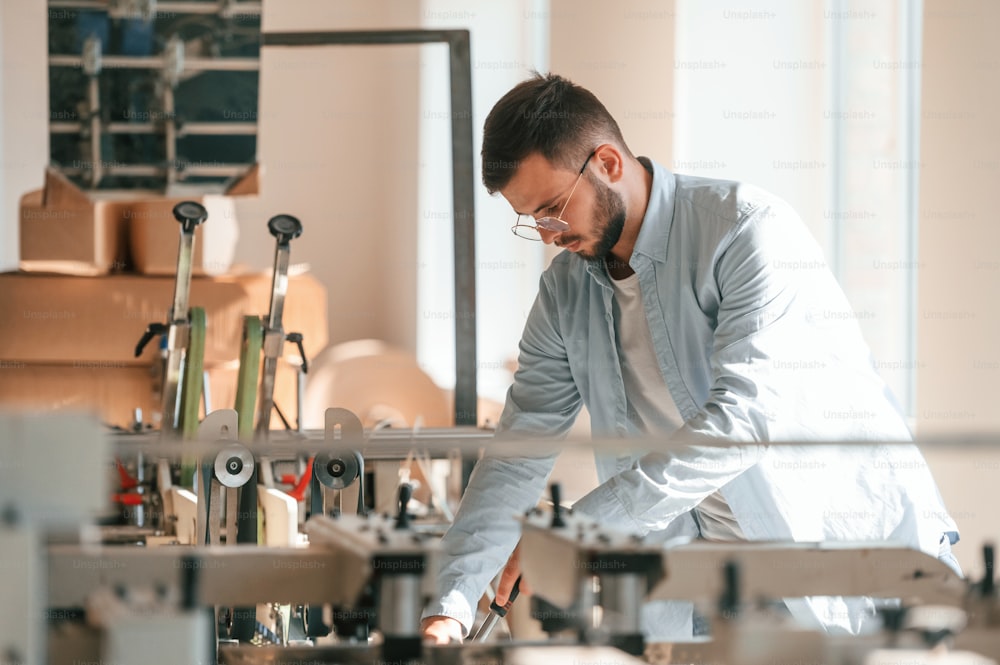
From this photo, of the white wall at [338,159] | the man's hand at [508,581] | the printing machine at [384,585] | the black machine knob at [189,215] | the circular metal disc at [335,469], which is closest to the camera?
the printing machine at [384,585]

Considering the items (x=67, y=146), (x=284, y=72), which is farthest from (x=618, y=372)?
(x=284, y=72)

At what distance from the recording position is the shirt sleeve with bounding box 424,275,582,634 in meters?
1.76

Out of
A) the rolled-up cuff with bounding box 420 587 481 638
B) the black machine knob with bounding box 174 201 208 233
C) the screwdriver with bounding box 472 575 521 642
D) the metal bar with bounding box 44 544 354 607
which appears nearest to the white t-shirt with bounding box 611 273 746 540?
the screwdriver with bounding box 472 575 521 642

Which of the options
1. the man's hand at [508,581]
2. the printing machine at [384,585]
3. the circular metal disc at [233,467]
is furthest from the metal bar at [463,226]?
the printing machine at [384,585]

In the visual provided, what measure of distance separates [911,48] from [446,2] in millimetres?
2135

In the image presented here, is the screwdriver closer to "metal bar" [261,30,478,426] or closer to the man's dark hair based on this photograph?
the man's dark hair

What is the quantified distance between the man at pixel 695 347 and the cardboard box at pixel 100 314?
71.4 inches

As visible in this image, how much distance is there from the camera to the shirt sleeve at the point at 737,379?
1639mm

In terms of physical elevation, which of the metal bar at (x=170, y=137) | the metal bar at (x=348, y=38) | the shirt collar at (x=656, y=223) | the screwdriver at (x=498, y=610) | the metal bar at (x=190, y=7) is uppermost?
the metal bar at (x=190, y=7)

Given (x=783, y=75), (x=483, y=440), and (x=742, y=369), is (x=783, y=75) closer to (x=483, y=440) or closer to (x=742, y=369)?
(x=742, y=369)

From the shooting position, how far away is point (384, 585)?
3.69 ft

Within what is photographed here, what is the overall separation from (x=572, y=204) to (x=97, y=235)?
2147 millimetres

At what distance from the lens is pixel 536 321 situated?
2104 millimetres

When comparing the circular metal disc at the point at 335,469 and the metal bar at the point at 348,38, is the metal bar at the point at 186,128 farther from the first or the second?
the circular metal disc at the point at 335,469
